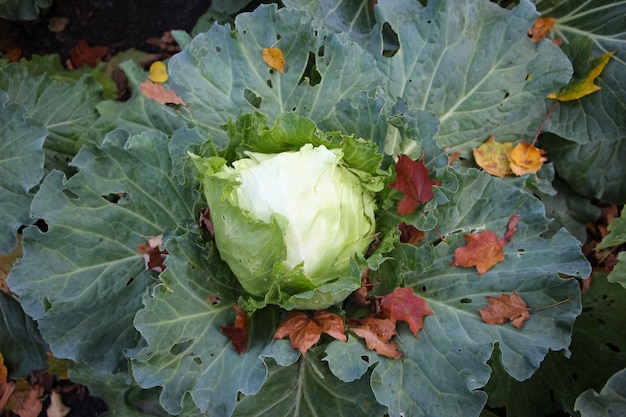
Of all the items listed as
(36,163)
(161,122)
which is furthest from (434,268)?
(36,163)

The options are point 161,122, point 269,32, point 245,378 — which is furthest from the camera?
point 161,122

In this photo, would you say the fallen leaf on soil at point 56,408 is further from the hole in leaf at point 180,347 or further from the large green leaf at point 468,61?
the large green leaf at point 468,61

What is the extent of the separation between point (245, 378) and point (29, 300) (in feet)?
2.26

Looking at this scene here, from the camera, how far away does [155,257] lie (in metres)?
1.88

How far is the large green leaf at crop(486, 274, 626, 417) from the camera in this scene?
2.19 metres

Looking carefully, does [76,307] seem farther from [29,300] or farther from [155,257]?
[155,257]

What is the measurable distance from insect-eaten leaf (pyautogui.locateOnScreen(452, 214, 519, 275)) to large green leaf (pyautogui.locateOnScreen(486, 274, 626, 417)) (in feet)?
2.11

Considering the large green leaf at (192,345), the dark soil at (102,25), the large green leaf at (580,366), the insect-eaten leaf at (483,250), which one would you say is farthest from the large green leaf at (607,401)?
the dark soil at (102,25)

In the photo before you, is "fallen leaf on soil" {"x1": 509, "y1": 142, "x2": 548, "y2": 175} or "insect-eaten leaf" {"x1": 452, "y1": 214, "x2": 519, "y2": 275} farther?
"fallen leaf on soil" {"x1": 509, "y1": 142, "x2": 548, "y2": 175}

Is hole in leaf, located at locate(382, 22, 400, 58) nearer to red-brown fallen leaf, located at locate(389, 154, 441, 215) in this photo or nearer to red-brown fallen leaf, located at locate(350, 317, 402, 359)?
red-brown fallen leaf, located at locate(389, 154, 441, 215)

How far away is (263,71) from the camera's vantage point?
6.42ft

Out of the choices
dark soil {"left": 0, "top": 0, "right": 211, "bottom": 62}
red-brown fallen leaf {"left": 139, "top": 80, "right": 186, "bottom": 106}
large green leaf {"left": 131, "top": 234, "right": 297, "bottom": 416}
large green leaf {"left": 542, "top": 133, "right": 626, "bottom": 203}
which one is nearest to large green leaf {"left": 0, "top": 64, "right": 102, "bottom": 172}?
red-brown fallen leaf {"left": 139, "top": 80, "right": 186, "bottom": 106}

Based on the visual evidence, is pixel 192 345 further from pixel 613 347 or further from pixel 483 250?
pixel 613 347

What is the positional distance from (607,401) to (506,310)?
0.45 metres
